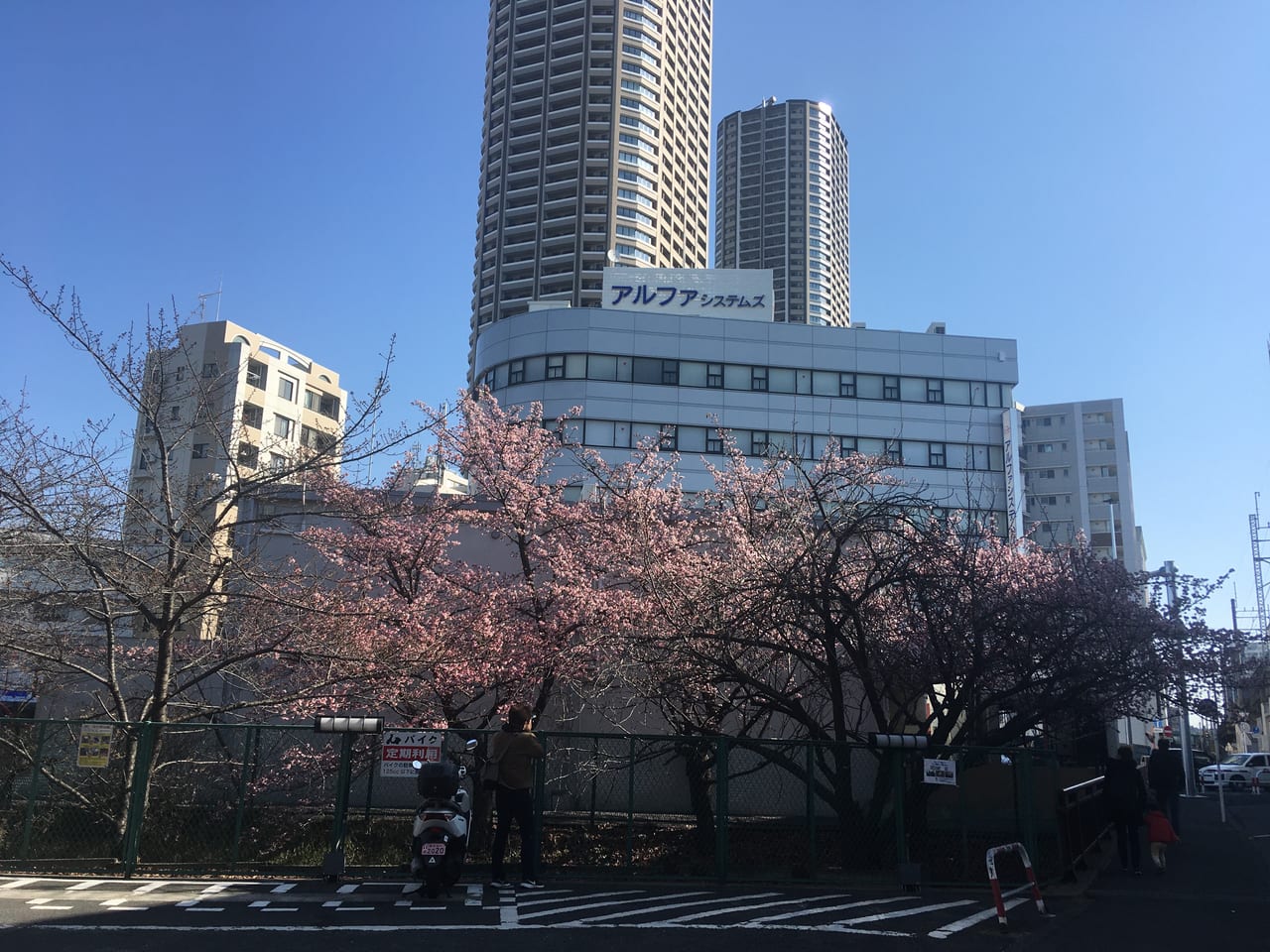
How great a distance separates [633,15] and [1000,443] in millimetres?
74015

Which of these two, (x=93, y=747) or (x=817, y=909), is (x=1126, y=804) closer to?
(x=817, y=909)

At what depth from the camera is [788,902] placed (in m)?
9.99

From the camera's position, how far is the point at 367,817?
11.6 m

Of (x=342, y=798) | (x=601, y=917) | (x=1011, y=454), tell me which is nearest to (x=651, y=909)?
(x=601, y=917)

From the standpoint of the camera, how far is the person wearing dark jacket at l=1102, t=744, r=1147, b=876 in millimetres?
12781

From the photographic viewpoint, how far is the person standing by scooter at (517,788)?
1025cm

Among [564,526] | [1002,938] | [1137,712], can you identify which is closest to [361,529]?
[564,526]

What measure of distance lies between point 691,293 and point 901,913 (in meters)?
55.9

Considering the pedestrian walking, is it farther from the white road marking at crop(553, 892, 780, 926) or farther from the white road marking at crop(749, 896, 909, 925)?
the white road marking at crop(553, 892, 780, 926)

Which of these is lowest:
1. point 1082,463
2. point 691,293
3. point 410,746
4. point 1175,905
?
point 1175,905

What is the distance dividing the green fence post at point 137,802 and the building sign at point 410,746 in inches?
94.7

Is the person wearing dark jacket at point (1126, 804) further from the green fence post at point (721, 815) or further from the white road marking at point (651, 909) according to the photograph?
the green fence post at point (721, 815)

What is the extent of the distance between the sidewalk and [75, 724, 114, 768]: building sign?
369 inches

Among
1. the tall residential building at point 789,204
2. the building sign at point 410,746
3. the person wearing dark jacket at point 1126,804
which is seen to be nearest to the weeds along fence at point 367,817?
the building sign at point 410,746
